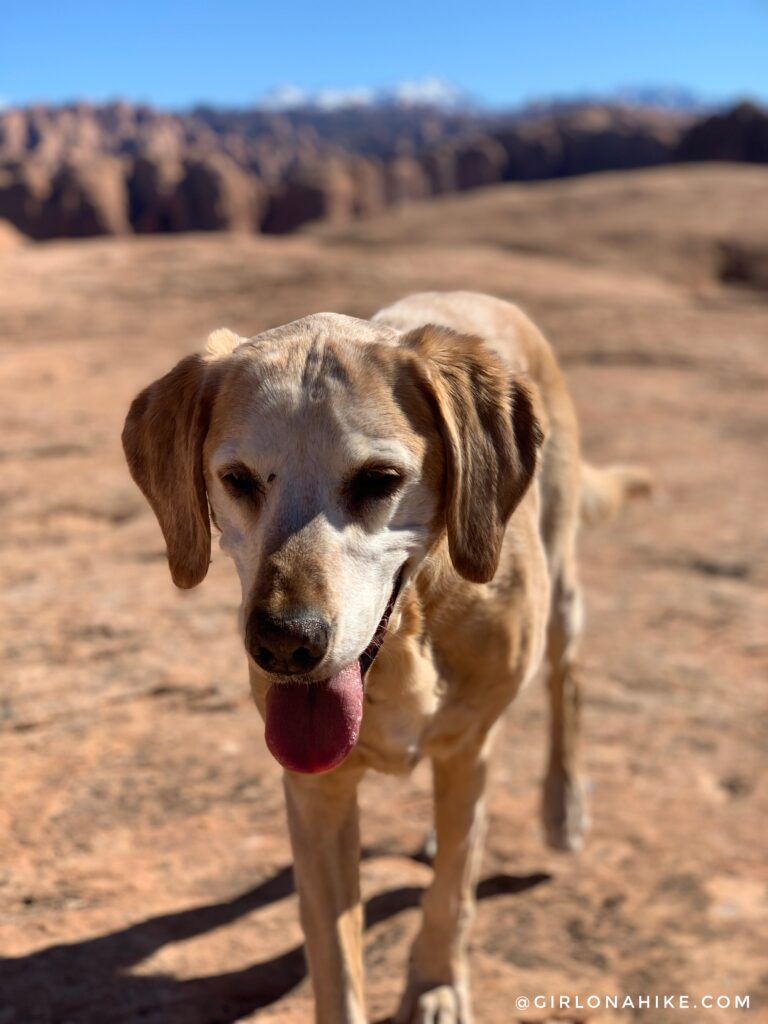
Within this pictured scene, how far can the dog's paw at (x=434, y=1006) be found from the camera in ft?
9.14

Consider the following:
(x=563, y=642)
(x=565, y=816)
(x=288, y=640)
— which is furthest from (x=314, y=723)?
(x=563, y=642)

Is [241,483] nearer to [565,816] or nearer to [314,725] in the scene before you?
[314,725]

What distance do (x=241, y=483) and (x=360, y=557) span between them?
34cm

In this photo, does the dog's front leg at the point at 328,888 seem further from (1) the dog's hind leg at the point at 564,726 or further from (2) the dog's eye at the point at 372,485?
(1) the dog's hind leg at the point at 564,726

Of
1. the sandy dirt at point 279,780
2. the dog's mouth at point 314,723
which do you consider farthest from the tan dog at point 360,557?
the sandy dirt at point 279,780

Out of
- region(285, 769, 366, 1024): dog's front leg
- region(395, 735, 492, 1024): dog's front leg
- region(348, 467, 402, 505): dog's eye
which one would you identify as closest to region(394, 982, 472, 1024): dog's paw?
region(395, 735, 492, 1024): dog's front leg

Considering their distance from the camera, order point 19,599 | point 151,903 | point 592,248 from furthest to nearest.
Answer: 1. point 592,248
2. point 19,599
3. point 151,903

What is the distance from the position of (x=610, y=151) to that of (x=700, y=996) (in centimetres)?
7522

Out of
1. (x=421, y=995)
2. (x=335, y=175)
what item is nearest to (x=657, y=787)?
(x=421, y=995)

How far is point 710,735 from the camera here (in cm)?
423

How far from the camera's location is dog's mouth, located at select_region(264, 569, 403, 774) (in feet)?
7.01

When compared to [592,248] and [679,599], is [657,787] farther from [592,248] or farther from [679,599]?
[592,248]

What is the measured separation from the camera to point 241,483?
228cm

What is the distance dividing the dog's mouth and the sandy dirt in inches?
43.4
